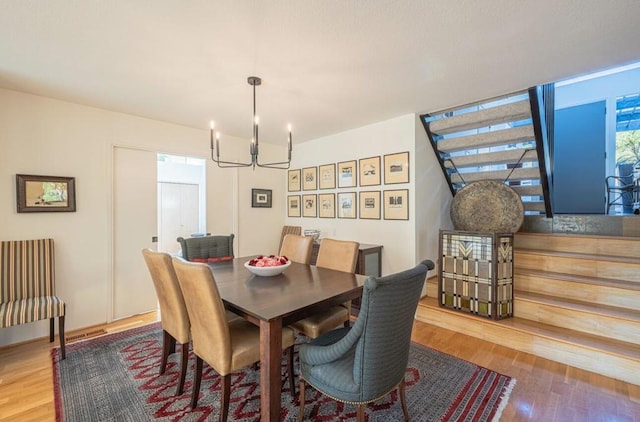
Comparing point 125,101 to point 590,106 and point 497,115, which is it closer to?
point 497,115

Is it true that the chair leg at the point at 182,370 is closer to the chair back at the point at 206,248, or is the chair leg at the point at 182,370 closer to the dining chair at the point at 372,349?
the dining chair at the point at 372,349

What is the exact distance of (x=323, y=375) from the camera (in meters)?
1.49

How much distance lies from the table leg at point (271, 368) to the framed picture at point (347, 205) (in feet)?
8.99

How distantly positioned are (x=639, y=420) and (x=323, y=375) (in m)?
1.97

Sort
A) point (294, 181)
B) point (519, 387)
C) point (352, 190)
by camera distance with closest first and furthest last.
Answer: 1. point (519, 387)
2. point (352, 190)
3. point (294, 181)

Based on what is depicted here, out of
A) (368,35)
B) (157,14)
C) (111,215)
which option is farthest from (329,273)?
(111,215)

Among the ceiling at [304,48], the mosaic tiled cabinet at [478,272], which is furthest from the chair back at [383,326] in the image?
the mosaic tiled cabinet at [478,272]

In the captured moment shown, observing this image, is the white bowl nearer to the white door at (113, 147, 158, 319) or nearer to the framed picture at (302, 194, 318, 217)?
the white door at (113, 147, 158, 319)

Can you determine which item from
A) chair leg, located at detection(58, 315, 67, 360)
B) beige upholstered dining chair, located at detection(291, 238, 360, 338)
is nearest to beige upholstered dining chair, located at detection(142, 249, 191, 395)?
beige upholstered dining chair, located at detection(291, 238, 360, 338)

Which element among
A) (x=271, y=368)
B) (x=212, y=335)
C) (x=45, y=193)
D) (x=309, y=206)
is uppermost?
(x=45, y=193)

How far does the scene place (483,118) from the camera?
3.12 m

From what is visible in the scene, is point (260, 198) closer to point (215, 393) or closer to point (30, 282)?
point (30, 282)

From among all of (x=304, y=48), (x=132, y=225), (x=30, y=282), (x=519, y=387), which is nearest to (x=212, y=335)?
(x=304, y=48)

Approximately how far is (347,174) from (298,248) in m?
1.54
